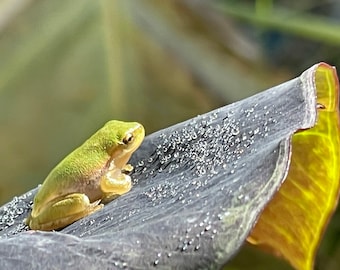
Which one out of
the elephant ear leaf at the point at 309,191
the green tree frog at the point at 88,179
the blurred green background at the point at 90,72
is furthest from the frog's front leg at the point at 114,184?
the blurred green background at the point at 90,72

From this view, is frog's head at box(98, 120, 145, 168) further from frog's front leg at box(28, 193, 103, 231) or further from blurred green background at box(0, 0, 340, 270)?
Result: blurred green background at box(0, 0, 340, 270)

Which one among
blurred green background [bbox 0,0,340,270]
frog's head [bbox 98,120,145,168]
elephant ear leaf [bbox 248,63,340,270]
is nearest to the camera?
elephant ear leaf [bbox 248,63,340,270]

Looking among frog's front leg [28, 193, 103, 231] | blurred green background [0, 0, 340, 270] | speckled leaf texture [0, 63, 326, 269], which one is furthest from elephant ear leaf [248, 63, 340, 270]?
blurred green background [0, 0, 340, 270]

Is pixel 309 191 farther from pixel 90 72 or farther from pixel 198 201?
pixel 90 72

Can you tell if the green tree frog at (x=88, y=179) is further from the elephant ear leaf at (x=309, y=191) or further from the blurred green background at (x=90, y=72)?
the blurred green background at (x=90, y=72)

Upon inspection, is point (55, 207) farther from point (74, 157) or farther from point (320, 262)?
point (320, 262)

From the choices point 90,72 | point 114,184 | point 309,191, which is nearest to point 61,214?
point 114,184
